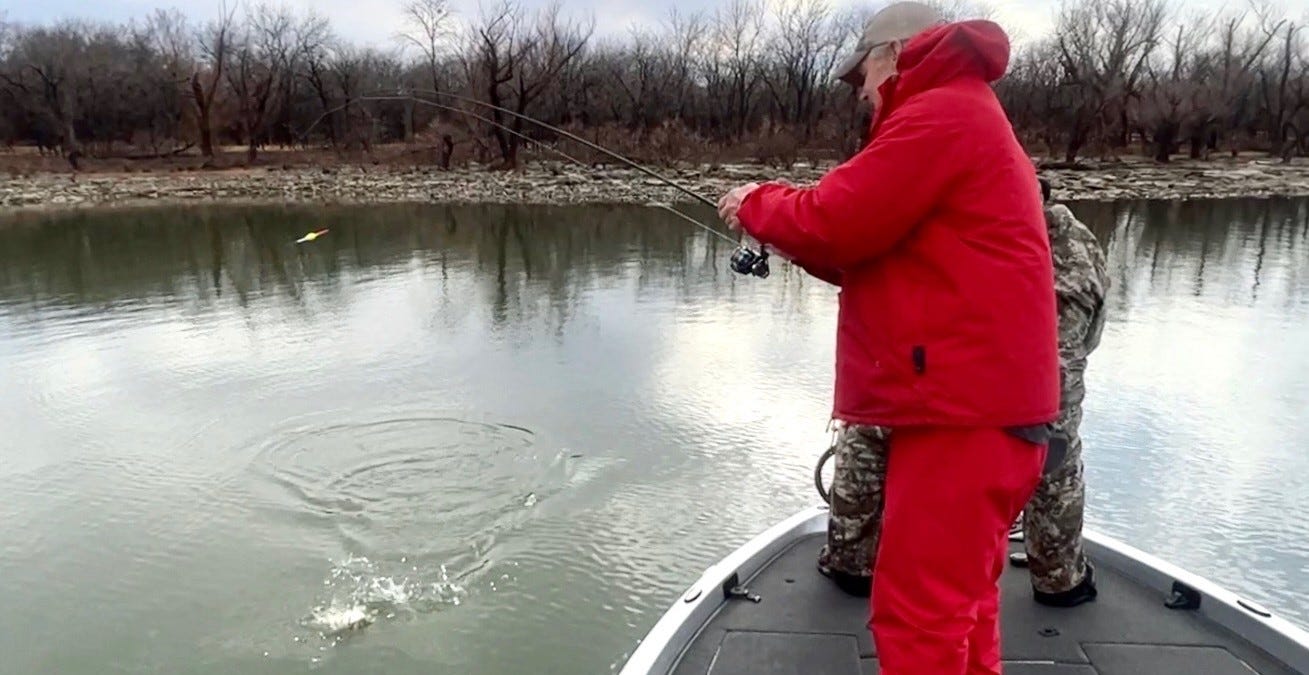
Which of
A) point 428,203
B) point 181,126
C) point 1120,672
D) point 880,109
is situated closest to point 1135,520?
point 1120,672

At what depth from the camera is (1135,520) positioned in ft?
12.6

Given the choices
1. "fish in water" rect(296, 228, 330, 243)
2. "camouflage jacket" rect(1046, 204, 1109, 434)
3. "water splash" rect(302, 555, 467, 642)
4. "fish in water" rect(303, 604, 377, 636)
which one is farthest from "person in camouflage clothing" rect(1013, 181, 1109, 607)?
"fish in water" rect(296, 228, 330, 243)

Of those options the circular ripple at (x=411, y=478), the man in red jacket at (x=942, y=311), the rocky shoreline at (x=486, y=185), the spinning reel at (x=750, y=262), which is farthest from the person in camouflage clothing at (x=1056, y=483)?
the rocky shoreline at (x=486, y=185)

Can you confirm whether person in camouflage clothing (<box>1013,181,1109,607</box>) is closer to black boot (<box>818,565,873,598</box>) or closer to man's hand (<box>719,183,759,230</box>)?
black boot (<box>818,565,873,598</box>)

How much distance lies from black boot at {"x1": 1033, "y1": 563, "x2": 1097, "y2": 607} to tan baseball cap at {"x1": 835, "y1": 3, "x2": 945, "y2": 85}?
136 cm

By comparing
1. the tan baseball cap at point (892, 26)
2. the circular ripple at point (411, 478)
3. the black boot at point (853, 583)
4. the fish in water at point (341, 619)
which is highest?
the tan baseball cap at point (892, 26)

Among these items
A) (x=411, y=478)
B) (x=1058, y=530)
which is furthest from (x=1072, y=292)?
(x=411, y=478)

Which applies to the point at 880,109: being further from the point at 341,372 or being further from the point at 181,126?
the point at 181,126

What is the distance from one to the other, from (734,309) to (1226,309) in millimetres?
3886

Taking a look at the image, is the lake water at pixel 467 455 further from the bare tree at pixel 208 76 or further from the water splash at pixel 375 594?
the bare tree at pixel 208 76

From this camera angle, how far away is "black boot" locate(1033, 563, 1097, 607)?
7.98 ft

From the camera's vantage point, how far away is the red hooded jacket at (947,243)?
1578 mm

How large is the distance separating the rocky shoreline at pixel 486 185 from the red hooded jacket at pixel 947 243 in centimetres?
1544

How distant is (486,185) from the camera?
20.9 meters
